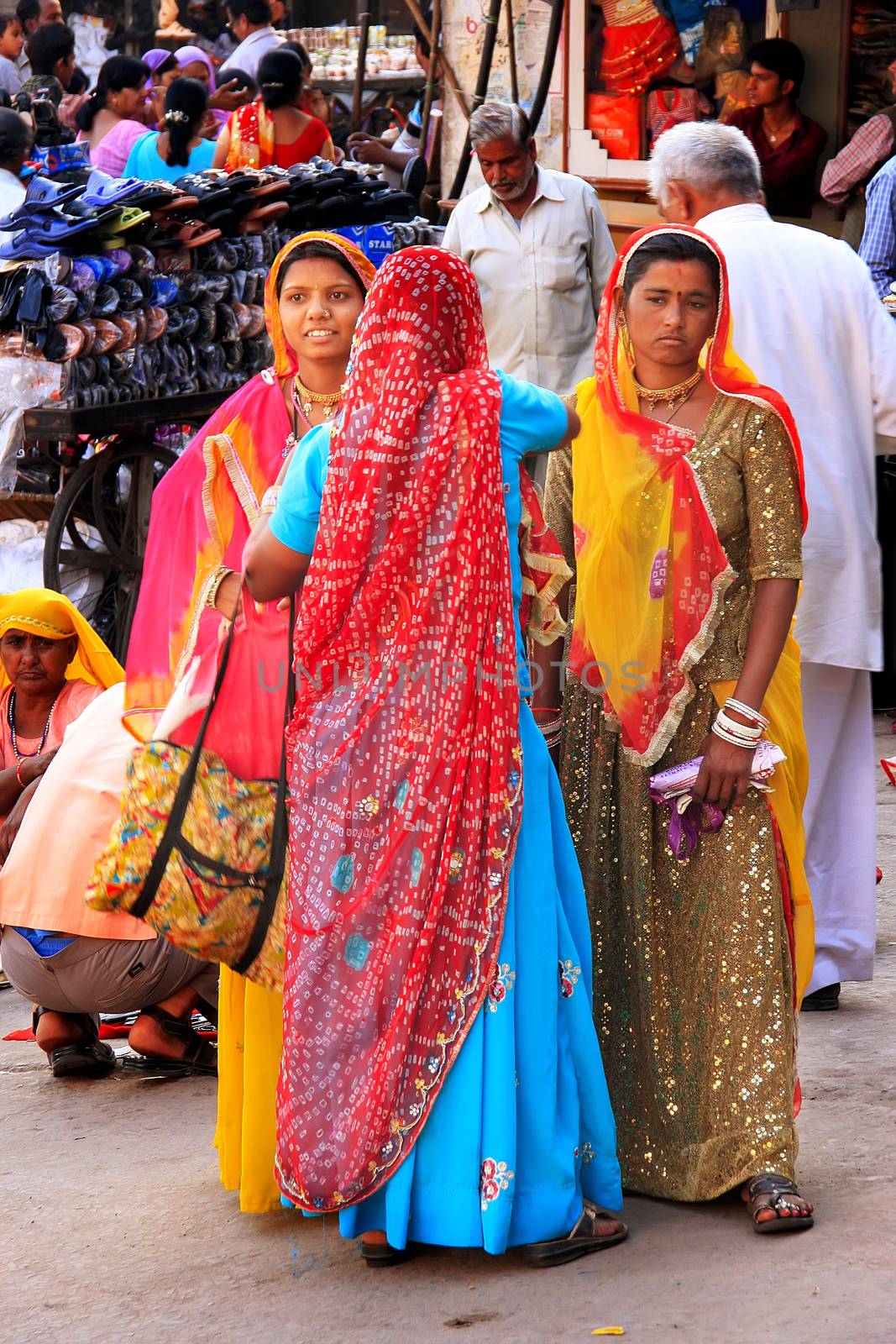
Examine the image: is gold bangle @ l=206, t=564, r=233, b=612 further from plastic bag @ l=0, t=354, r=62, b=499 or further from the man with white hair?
plastic bag @ l=0, t=354, r=62, b=499

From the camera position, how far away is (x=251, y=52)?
36.6ft

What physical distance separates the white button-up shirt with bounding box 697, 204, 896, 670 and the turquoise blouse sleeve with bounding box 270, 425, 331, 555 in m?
1.56

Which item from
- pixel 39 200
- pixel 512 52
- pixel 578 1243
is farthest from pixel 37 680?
pixel 512 52

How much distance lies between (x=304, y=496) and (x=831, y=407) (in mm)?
1726

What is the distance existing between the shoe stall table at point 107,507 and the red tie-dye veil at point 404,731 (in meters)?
4.34

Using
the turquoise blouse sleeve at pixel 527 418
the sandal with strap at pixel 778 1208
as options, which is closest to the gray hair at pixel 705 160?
the turquoise blouse sleeve at pixel 527 418

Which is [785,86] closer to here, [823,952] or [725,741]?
[823,952]

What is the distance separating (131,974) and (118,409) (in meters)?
3.30

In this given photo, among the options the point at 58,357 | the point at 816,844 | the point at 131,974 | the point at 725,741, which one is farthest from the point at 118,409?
the point at 725,741

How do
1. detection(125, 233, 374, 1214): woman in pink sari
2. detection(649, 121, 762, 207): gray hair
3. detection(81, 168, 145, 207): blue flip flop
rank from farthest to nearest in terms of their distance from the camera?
1. detection(81, 168, 145, 207): blue flip flop
2. detection(649, 121, 762, 207): gray hair
3. detection(125, 233, 374, 1214): woman in pink sari

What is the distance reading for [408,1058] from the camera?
2.69 m

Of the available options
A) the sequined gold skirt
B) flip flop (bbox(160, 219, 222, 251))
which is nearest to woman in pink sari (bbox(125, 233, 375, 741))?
the sequined gold skirt

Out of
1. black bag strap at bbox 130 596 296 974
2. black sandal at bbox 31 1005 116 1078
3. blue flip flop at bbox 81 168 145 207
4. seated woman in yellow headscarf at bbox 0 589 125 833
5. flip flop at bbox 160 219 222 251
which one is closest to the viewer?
black bag strap at bbox 130 596 296 974

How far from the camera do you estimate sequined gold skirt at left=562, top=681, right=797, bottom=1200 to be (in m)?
3.01
